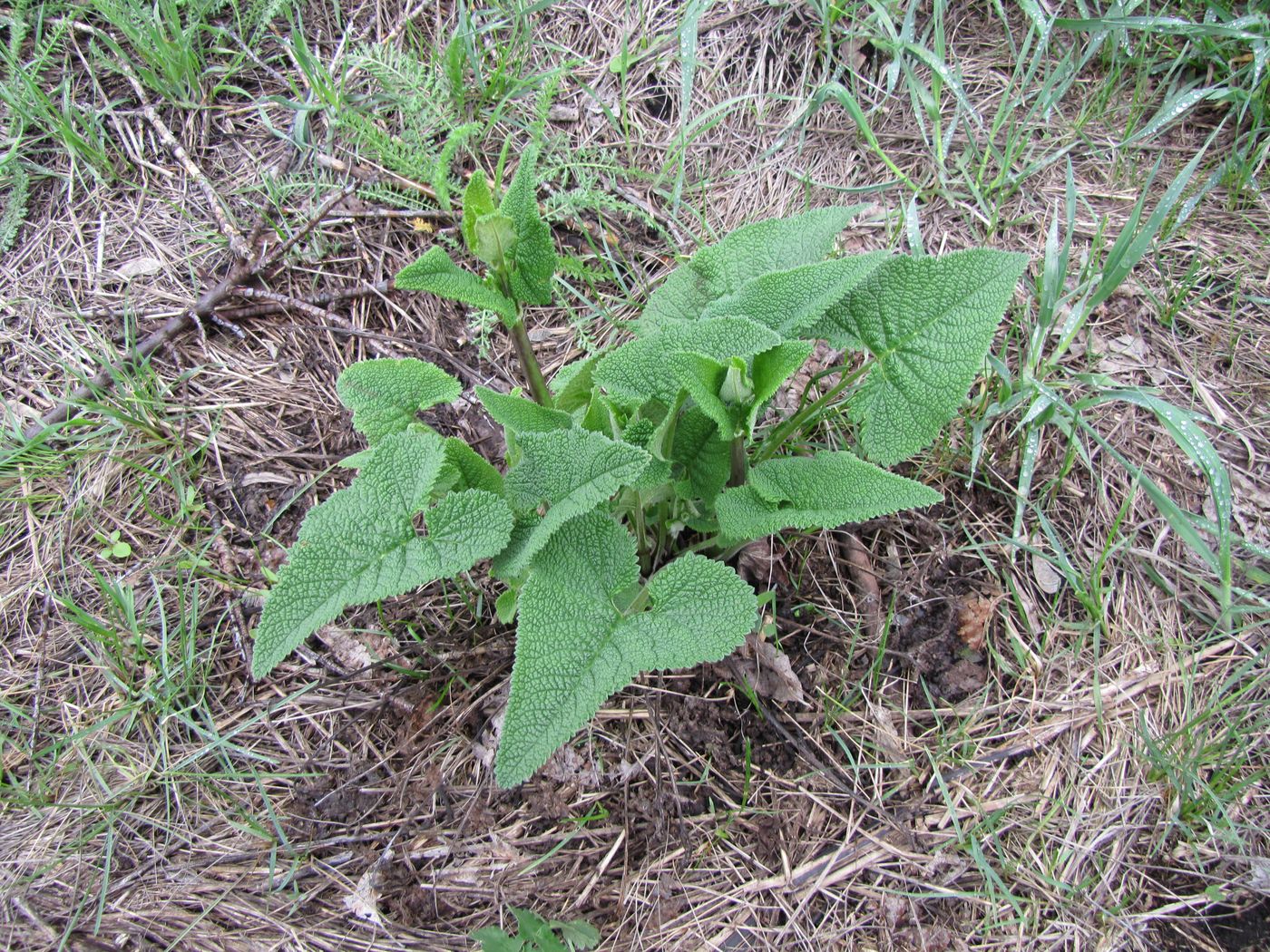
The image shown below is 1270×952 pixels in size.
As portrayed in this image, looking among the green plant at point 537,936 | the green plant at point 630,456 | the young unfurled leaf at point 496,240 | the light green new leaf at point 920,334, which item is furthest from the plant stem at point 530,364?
the green plant at point 537,936

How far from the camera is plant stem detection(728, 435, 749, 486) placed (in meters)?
1.75

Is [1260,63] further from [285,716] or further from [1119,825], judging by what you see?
[285,716]

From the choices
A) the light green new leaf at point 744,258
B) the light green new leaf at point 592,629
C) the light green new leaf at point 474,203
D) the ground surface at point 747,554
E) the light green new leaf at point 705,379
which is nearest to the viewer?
the light green new leaf at point 592,629

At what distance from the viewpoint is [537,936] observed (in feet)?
5.17

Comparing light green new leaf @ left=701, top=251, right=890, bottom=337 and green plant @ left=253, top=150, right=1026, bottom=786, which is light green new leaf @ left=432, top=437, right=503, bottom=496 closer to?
green plant @ left=253, top=150, right=1026, bottom=786

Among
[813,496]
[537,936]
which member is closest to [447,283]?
[813,496]

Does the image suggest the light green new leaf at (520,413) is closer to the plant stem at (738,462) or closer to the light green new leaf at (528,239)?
the light green new leaf at (528,239)

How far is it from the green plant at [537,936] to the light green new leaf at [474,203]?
133 centimetres

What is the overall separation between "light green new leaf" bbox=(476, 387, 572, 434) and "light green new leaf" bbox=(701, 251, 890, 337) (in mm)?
397

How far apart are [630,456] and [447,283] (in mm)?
519

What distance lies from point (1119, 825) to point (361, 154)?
271 cm

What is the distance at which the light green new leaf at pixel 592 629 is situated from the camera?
4.54 feet

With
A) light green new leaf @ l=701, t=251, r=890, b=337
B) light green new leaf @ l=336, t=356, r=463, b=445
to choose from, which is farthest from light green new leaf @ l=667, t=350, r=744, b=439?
light green new leaf @ l=336, t=356, r=463, b=445

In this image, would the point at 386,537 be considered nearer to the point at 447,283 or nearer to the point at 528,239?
the point at 447,283
